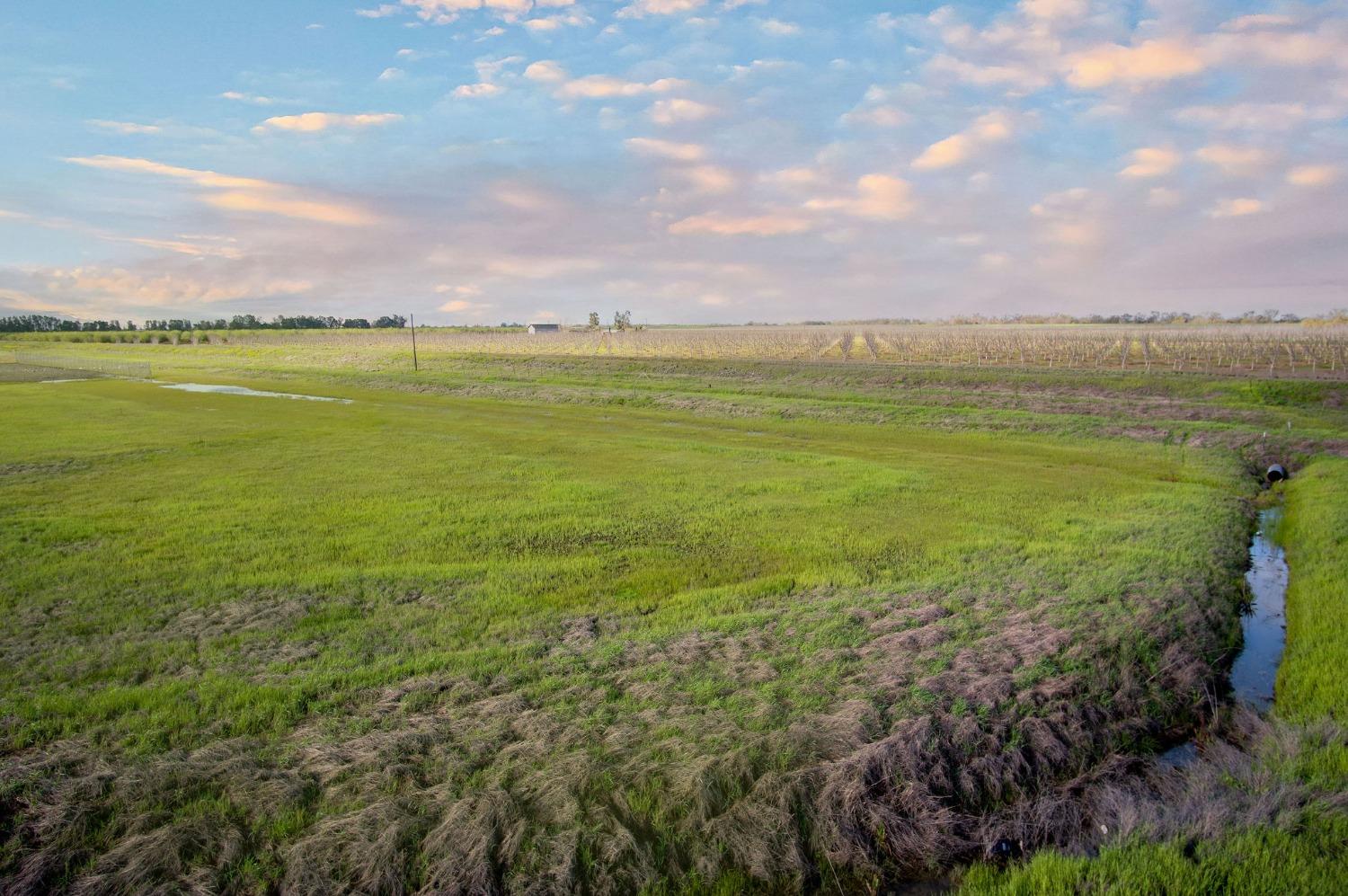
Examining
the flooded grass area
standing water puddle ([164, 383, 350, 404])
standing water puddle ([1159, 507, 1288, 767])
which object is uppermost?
the flooded grass area

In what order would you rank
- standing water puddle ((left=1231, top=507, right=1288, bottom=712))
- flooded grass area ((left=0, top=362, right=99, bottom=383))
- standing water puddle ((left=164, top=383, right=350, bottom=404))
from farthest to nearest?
flooded grass area ((left=0, top=362, right=99, bottom=383))
standing water puddle ((left=164, top=383, right=350, bottom=404))
standing water puddle ((left=1231, top=507, right=1288, bottom=712))

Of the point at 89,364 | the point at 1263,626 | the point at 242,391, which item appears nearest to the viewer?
the point at 1263,626

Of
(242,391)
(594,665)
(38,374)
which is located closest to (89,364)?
(38,374)

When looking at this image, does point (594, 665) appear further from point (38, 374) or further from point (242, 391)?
point (38, 374)

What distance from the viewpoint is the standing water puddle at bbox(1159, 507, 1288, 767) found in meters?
7.45

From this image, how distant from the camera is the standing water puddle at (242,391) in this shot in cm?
3956

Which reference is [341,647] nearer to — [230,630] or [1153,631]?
[230,630]

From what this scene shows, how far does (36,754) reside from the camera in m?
5.72

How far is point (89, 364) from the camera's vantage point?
226ft

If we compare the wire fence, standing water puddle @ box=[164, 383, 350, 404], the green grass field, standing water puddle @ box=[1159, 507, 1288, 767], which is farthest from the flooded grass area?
standing water puddle @ box=[1159, 507, 1288, 767]

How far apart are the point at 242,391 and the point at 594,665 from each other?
46442 millimetres

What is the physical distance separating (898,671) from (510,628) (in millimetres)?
4174

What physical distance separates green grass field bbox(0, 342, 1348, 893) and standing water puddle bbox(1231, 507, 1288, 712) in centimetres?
24

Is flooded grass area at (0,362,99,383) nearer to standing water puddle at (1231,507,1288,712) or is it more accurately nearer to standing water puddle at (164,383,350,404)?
standing water puddle at (164,383,350,404)
